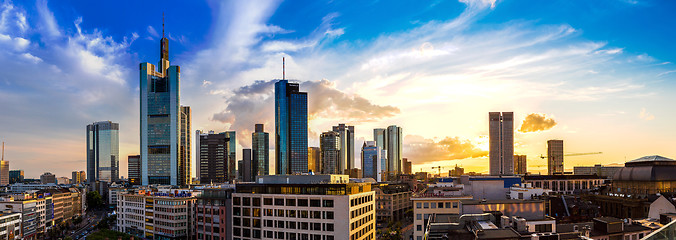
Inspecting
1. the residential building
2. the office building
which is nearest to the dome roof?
the office building

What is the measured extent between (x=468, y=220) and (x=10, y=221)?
17581 centimetres

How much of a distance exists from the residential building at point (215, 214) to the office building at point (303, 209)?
5.28 meters

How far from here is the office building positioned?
4513 inches

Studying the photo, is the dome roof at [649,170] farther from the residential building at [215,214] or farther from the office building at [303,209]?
the residential building at [215,214]

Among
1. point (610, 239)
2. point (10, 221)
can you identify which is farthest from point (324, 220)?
point (10, 221)

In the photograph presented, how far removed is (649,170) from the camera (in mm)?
153375

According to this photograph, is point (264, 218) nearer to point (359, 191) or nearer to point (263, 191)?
point (263, 191)

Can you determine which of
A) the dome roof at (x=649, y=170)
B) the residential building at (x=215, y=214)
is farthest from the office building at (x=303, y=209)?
the dome roof at (x=649, y=170)

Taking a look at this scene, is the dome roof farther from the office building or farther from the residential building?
the residential building

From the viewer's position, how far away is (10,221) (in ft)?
562

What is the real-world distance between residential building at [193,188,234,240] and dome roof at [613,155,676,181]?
135 metres

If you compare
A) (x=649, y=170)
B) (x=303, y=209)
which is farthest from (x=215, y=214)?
(x=649, y=170)

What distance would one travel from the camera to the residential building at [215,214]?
454ft

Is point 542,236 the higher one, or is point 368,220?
point 542,236
